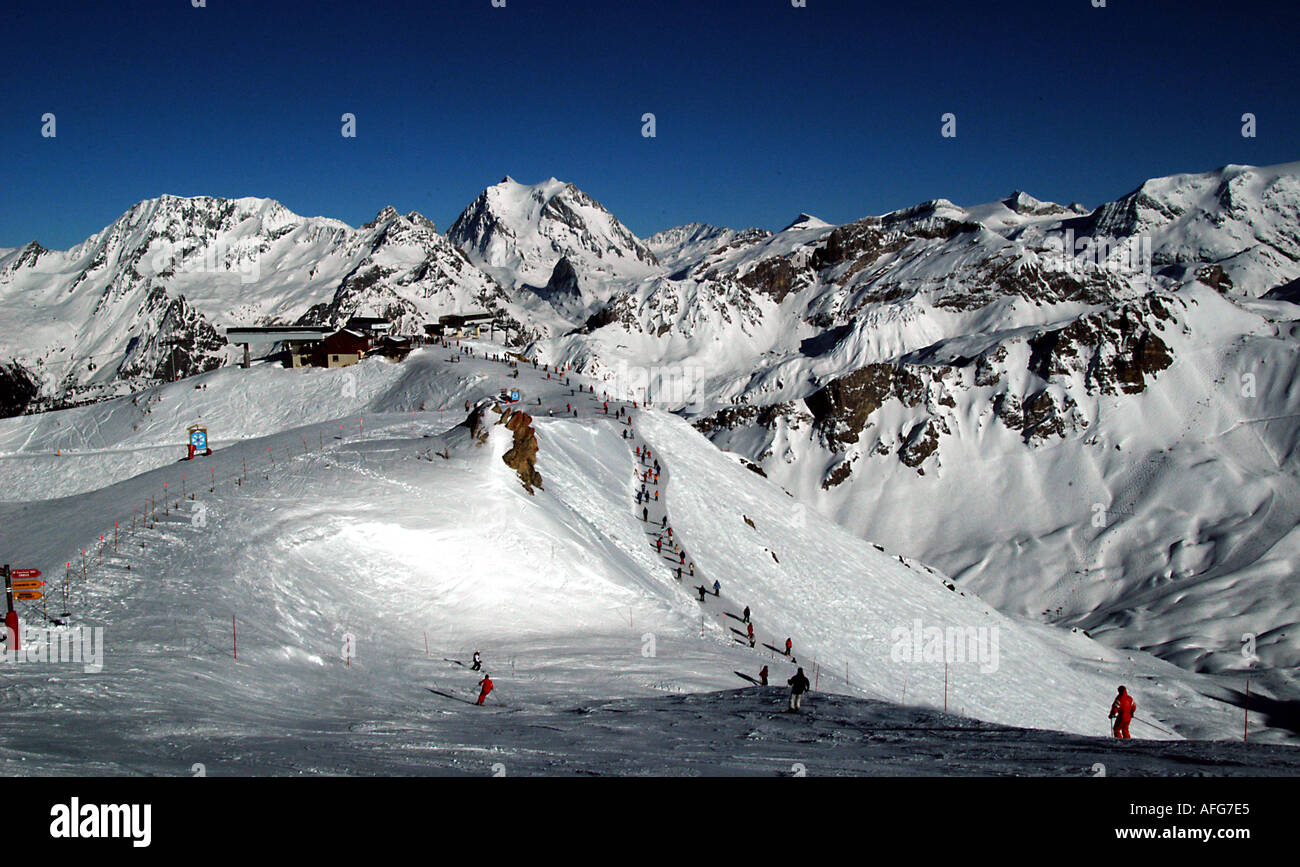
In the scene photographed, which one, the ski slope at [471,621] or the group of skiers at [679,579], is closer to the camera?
the ski slope at [471,621]

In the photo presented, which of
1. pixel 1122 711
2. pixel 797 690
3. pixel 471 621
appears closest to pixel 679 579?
pixel 471 621

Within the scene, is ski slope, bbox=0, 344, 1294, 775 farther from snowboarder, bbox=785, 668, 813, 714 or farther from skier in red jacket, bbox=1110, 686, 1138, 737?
skier in red jacket, bbox=1110, 686, 1138, 737

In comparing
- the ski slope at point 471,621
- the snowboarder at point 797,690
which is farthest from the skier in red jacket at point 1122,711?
the snowboarder at point 797,690

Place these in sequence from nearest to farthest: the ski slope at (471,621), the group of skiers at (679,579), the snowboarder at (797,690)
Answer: the ski slope at (471,621), the group of skiers at (679,579), the snowboarder at (797,690)

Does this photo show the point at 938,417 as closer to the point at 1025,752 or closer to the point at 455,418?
the point at 455,418

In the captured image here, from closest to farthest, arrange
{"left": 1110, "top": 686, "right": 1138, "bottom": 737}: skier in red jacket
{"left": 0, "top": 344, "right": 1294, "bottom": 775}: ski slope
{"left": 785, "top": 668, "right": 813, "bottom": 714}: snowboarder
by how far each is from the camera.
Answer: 1. {"left": 0, "top": 344, "right": 1294, "bottom": 775}: ski slope
2. {"left": 1110, "top": 686, "right": 1138, "bottom": 737}: skier in red jacket
3. {"left": 785, "top": 668, "right": 813, "bottom": 714}: snowboarder

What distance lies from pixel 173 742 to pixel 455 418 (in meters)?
43.6

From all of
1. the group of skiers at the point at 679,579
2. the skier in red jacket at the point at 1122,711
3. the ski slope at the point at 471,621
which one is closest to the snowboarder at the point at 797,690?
the group of skiers at the point at 679,579


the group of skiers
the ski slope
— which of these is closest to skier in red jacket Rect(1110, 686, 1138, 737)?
the group of skiers

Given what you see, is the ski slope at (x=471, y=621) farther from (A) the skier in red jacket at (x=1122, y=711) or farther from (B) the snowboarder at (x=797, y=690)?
(A) the skier in red jacket at (x=1122, y=711)

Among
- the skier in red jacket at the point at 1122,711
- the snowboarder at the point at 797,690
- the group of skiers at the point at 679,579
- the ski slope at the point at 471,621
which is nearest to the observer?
the ski slope at the point at 471,621

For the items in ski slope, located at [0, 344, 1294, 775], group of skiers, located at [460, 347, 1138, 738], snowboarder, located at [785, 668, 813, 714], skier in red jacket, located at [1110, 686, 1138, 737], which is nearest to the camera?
ski slope, located at [0, 344, 1294, 775]

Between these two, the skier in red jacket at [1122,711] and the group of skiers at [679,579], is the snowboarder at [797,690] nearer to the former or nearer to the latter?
the group of skiers at [679,579]

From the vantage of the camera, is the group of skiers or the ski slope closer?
the ski slope
